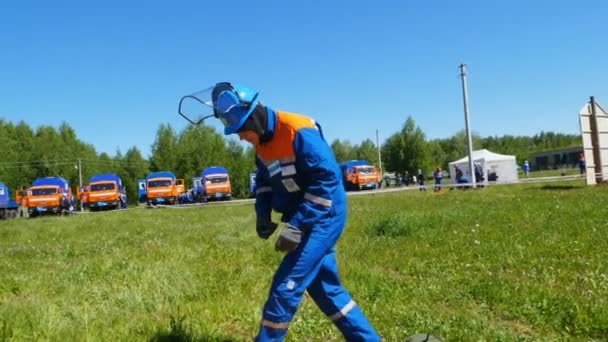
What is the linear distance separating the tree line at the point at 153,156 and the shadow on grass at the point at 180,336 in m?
81.8

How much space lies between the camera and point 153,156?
9069 cm

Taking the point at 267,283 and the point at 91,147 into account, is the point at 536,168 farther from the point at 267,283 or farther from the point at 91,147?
the point at 267,283

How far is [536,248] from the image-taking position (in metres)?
7.82

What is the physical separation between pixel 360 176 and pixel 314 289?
167 feet

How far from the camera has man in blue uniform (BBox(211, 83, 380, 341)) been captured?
3484 mm

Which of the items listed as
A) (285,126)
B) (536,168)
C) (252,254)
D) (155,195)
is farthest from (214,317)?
(536,168)

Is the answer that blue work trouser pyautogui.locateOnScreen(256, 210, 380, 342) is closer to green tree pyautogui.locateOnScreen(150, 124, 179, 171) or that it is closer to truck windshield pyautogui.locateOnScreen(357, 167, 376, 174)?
truck windshield pyautogui.locateOnScreen(357, 167, 376, 174)

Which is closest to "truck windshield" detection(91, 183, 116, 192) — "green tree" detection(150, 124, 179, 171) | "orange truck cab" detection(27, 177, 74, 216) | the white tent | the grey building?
"orange truck cab" detection(27, 177, 74, 216)

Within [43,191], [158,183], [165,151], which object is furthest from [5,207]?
A: [165,151]

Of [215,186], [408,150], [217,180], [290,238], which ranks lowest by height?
[290,238]

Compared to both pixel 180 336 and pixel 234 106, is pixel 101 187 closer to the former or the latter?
pixel 180 336

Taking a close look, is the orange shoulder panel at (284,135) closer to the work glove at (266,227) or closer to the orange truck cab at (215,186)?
the work glove at (266,227)

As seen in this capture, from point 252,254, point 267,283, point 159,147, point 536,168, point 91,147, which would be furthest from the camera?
point 536,168

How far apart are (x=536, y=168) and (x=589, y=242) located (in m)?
127
